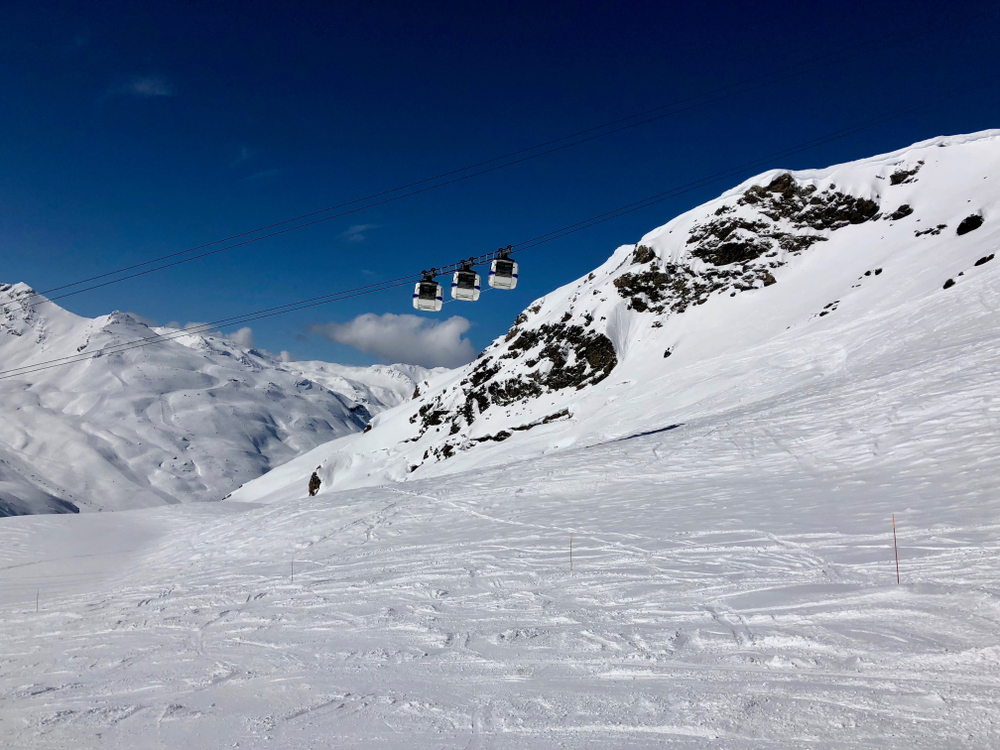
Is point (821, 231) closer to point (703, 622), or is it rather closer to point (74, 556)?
point (703, 622)

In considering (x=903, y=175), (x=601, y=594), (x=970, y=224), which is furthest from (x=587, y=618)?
(x=903, y=175)

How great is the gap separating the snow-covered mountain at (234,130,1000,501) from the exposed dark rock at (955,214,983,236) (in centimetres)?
10

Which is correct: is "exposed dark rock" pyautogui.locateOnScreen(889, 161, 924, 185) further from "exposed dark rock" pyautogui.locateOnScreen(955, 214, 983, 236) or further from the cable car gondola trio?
the cable car gondola trio

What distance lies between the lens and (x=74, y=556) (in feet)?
57.4

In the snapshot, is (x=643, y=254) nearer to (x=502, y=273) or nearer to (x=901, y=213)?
(x=901, y=213)

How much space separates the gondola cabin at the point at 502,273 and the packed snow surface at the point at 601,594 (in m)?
6.52

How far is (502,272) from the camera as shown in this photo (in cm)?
1809

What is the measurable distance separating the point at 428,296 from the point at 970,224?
128 feet

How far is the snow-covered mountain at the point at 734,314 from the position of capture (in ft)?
97.6

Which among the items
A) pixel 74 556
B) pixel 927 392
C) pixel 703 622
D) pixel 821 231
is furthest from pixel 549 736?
pixel 821 231

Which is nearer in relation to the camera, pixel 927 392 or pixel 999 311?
pixel 927 392

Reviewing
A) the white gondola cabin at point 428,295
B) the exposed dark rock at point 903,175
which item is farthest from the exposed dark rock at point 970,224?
the white gondola cabin at point 428,295

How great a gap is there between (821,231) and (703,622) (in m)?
54.6

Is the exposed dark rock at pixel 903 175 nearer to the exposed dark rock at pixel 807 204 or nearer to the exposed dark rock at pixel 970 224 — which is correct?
the exposed dark rock at pixel 807 204
